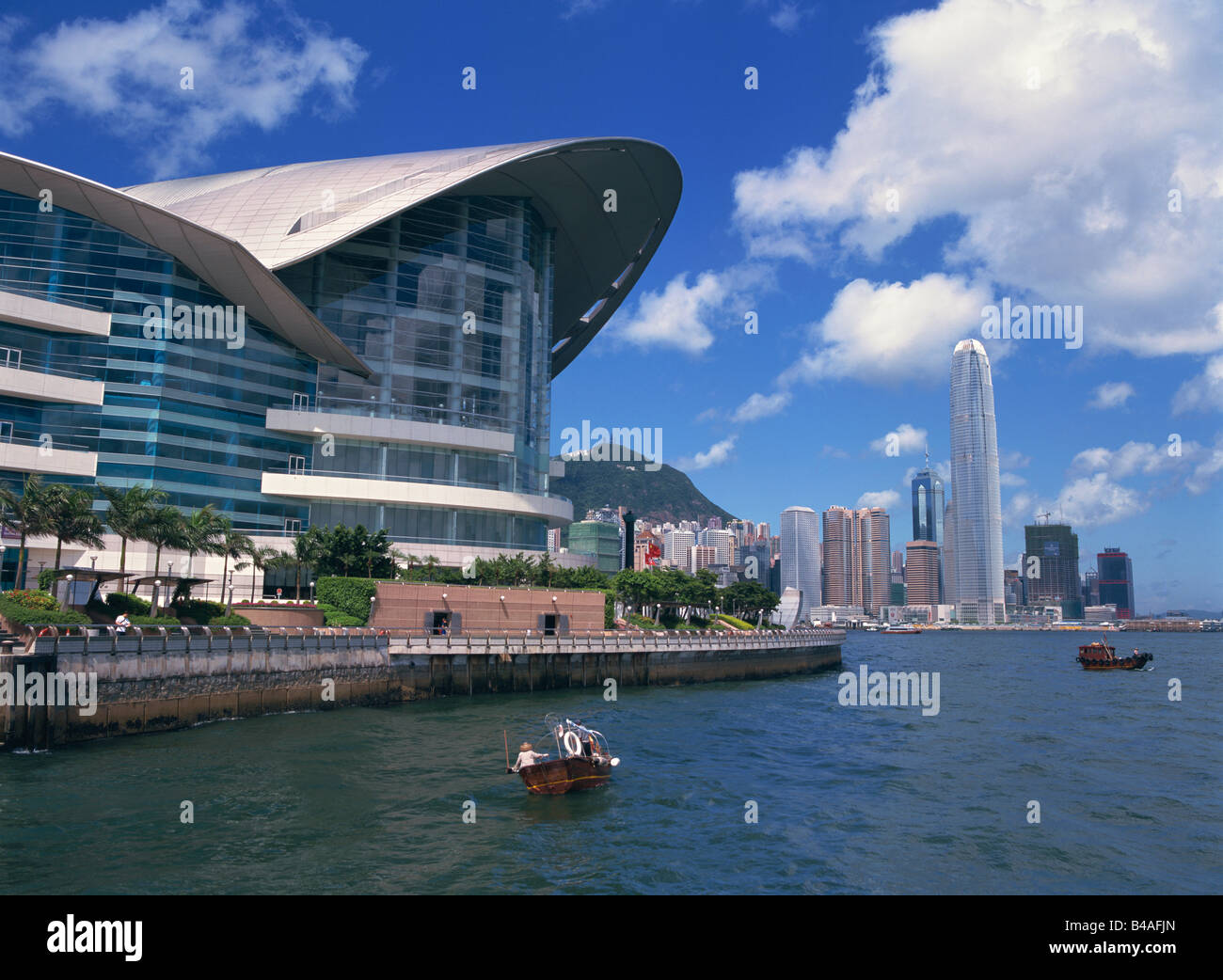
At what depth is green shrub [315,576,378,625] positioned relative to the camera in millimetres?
56875

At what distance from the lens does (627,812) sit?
2516cm

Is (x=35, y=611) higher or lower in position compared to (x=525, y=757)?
higher

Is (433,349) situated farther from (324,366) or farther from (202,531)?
(202,531)

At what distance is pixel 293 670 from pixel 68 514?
14.8m

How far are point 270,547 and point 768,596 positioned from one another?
6053 centimetres

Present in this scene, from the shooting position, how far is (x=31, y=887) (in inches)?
683

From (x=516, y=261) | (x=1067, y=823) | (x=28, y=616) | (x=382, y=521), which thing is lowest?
(x=1067, y=823)

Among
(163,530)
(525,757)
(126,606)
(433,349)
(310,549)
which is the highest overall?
(433,349)

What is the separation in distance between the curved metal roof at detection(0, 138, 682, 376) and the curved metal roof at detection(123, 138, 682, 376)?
0.16 metres

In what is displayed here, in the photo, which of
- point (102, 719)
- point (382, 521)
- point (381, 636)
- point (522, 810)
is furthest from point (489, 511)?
point (522, 810)

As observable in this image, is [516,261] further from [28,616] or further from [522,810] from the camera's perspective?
[522,810]

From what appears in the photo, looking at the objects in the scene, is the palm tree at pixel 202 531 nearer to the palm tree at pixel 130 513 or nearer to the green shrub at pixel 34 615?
the palm tree at pixel 130 513

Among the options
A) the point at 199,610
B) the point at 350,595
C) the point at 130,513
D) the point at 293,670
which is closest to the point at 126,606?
the point at 199,610

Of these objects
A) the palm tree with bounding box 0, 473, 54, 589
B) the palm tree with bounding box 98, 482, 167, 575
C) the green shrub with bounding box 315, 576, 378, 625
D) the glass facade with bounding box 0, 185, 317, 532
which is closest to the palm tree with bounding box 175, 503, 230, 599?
the palm tree with bounding box 98, 482, 167, 575
